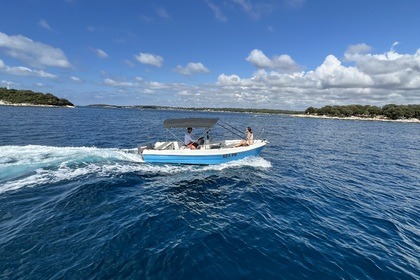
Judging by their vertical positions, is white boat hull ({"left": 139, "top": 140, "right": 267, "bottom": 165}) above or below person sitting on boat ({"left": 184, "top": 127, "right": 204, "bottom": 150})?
below

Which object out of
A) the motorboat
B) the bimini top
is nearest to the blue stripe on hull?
the motorboat

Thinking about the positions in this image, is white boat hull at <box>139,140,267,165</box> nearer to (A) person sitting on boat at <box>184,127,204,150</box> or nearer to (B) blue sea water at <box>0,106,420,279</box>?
(A) person sitting on boat at <box>184,127,204,150</box>

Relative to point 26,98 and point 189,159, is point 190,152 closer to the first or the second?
point 189,159

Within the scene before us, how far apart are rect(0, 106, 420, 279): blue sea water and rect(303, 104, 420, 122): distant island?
598 feet

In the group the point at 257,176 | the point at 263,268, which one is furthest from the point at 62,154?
Result: the point at 263,268

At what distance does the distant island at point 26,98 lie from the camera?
152 meters

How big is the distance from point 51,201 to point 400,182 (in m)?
24.2

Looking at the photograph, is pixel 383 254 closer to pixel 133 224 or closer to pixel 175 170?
pixel 133 224

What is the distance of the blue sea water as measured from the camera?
8.02 m

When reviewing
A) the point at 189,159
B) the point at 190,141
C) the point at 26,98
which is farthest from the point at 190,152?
the point at 26,98

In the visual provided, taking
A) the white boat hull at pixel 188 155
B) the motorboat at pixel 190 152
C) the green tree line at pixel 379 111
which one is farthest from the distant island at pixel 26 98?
the green tree line at pixel 379 111

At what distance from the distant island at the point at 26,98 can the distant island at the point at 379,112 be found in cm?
20953

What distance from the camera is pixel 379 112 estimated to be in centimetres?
17662

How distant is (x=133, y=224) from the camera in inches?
410
